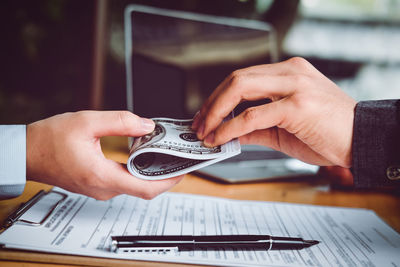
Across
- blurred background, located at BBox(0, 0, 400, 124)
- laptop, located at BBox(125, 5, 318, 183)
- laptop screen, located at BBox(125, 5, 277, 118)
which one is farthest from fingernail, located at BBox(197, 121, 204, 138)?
blurred background, located at BBox(0, 0, 400, 124)

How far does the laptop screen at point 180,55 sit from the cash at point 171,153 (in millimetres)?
364

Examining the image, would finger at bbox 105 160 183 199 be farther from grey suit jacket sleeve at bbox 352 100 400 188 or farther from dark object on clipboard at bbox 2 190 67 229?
grey suit jacket sleeve at bbox 352 100 400 188

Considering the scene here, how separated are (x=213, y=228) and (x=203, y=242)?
0.08 metres

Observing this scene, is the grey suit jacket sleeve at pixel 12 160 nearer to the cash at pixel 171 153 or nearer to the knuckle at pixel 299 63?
the cash at pixel 171 153

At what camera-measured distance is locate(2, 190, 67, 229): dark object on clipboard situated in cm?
49

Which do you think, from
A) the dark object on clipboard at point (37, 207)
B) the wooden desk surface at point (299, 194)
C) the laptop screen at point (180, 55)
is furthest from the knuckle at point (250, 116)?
the laptop screen at point (180, 55)

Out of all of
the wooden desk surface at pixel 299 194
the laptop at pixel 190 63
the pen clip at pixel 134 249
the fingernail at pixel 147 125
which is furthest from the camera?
the laptop at pixel 190 63

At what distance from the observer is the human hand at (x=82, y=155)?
19.5 inches

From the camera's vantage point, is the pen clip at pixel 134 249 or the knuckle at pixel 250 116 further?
the knuckle at pixel 250 116

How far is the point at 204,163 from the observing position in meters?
0.54

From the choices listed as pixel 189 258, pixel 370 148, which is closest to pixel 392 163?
pixel 370 148

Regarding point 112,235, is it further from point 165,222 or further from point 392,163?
point 392,163

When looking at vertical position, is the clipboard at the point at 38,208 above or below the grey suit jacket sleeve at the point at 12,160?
below

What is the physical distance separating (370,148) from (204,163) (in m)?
0.32
